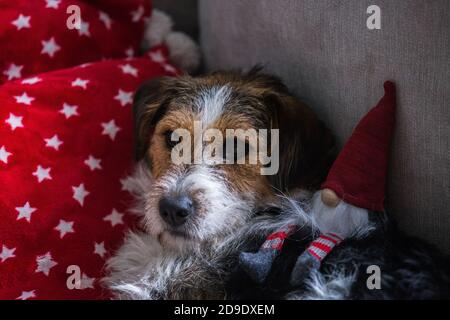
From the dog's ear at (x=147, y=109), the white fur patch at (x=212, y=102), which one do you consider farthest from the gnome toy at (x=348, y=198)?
the dog's ear at (x=147, y=109)

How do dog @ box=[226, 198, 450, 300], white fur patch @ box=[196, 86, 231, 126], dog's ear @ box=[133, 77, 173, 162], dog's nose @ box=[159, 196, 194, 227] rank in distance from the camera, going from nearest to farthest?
dog @ box=[226, 198, 450, 300] < dog's nose @ box=[159, 196, 194, 227] < white fur patch @ box=[196, 86, 231, 126] < dog's ear @ box=[133, 77, 173, 162]

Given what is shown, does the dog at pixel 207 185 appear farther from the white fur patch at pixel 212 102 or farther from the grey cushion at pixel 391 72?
the grey cushion at pixel 391 72

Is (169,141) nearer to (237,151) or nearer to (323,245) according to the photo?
(237,151)

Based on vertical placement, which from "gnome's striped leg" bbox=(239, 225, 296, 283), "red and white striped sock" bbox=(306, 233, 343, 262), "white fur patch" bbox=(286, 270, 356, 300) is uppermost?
"red and white striped sock" bbox=(306, 233, 343, 262)

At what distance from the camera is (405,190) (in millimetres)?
1533

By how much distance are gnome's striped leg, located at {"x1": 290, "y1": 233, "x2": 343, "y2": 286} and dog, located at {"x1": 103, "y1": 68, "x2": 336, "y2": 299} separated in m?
0.22

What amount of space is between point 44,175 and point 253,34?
0.92 metres

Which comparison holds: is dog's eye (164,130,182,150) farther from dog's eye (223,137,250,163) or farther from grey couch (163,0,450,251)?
grey couch (163,0,450,251)

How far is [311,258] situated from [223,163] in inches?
16.9

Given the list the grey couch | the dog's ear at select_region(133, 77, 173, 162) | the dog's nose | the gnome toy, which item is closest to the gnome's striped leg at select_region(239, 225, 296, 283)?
the gnome toy

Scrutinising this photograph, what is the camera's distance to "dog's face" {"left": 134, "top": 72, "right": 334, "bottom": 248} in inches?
60.5

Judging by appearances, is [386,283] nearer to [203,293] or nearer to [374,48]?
[203,293]

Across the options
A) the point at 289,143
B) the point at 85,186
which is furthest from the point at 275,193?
the point at 85,186

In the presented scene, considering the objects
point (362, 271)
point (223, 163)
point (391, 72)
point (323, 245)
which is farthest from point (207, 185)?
point (391, 72)
